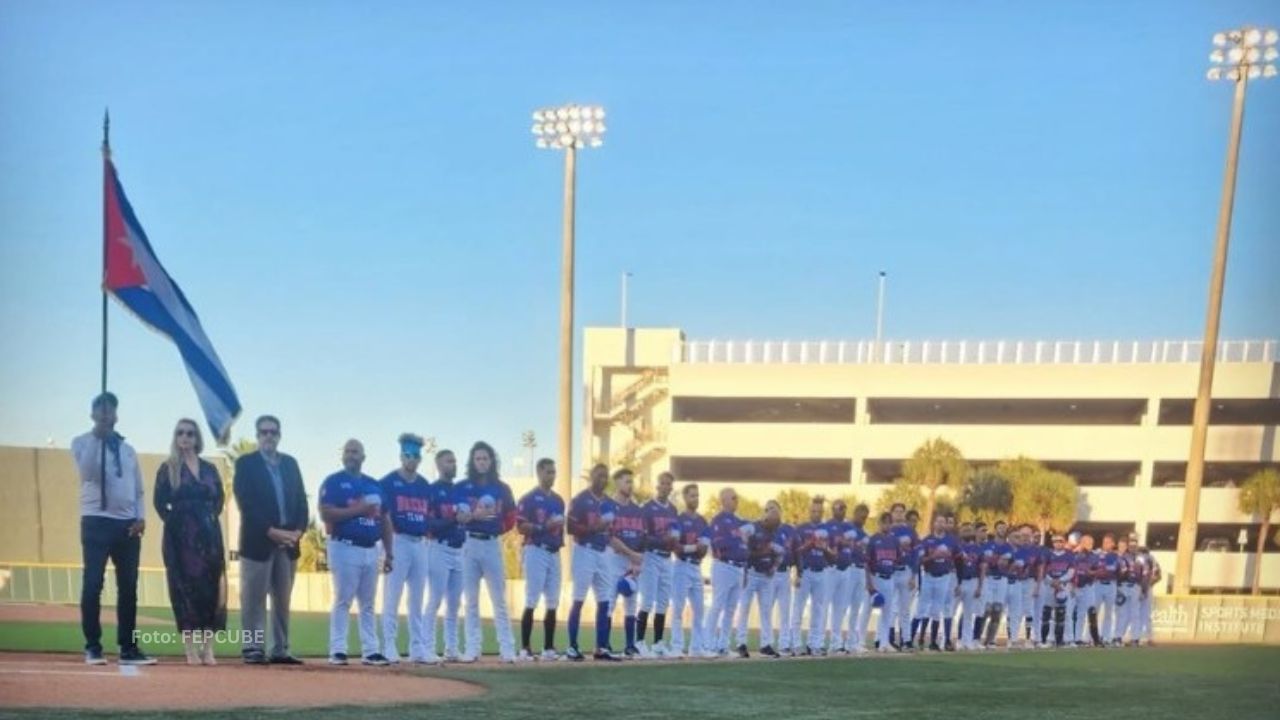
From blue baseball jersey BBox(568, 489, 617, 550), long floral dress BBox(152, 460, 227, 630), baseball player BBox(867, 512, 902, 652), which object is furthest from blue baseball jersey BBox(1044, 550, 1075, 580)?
long floral dress BBox(152, 460, 227, 630)

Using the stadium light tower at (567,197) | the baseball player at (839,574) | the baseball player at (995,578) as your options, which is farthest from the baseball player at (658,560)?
the stadium light tower at (567,197)

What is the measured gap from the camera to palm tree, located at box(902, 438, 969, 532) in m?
54.2

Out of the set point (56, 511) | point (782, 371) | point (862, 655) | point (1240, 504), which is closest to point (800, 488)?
point (782, 371)

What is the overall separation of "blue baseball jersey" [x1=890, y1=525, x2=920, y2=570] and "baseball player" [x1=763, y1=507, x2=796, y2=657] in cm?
241

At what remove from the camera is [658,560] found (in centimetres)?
1606

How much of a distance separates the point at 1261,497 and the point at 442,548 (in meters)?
43.3

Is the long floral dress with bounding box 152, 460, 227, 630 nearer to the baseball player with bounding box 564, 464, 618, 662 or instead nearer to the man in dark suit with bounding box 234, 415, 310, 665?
the man in dark suit with bounding box 234, 415, 310, 665

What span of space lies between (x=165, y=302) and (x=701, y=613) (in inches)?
289

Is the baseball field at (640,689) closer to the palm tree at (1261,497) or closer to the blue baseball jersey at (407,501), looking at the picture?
the blue baseball jersey at (407,501)

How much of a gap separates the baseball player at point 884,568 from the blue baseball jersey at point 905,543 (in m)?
0.03

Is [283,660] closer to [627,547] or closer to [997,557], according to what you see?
[627,547]

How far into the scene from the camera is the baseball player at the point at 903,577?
20297 mm

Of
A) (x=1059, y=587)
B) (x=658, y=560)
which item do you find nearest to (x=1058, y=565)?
(x=1059, y=587)

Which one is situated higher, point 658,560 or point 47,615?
point 658,560
